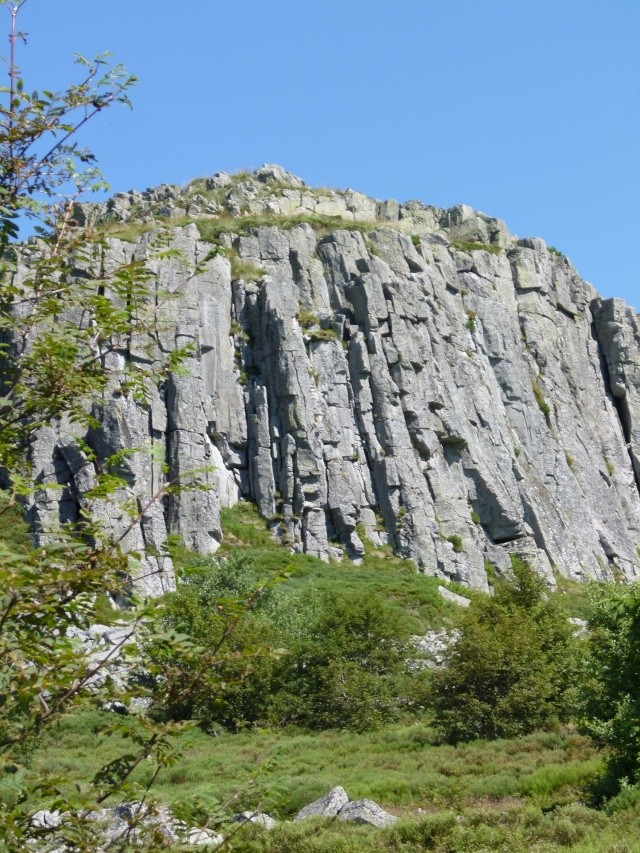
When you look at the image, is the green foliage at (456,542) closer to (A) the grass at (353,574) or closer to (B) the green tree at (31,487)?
(A) the grass at (353,574)

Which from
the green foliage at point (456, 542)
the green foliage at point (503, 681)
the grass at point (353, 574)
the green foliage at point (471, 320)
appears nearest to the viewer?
the green foliage at point (503, 681)

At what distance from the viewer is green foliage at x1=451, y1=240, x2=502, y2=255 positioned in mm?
60844

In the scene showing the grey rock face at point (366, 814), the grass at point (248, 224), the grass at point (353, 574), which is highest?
the grass at point (248, 224)

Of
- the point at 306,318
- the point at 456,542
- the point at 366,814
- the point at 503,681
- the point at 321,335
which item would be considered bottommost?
the point at 366,814

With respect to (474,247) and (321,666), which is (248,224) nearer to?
(474,247)

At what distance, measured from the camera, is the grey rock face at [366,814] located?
641 inches

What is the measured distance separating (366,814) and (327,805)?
4.40 ft

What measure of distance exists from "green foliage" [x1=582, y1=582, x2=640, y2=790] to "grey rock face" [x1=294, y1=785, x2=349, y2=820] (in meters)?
5.23

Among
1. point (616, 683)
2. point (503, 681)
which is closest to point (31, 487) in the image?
point (616, 683)

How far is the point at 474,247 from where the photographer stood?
61438 millimetres

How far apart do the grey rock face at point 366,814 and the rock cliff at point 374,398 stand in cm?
1934

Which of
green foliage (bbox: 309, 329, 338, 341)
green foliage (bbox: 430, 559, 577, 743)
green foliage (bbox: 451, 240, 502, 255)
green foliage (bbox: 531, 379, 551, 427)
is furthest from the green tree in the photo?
green foliage (bbox: 451, 240, 502, 255)

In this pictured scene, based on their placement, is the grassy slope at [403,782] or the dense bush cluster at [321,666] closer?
the grassy slope at [403,782]

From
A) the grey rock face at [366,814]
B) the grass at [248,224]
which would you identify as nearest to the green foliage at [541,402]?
the grass at [248,224]
